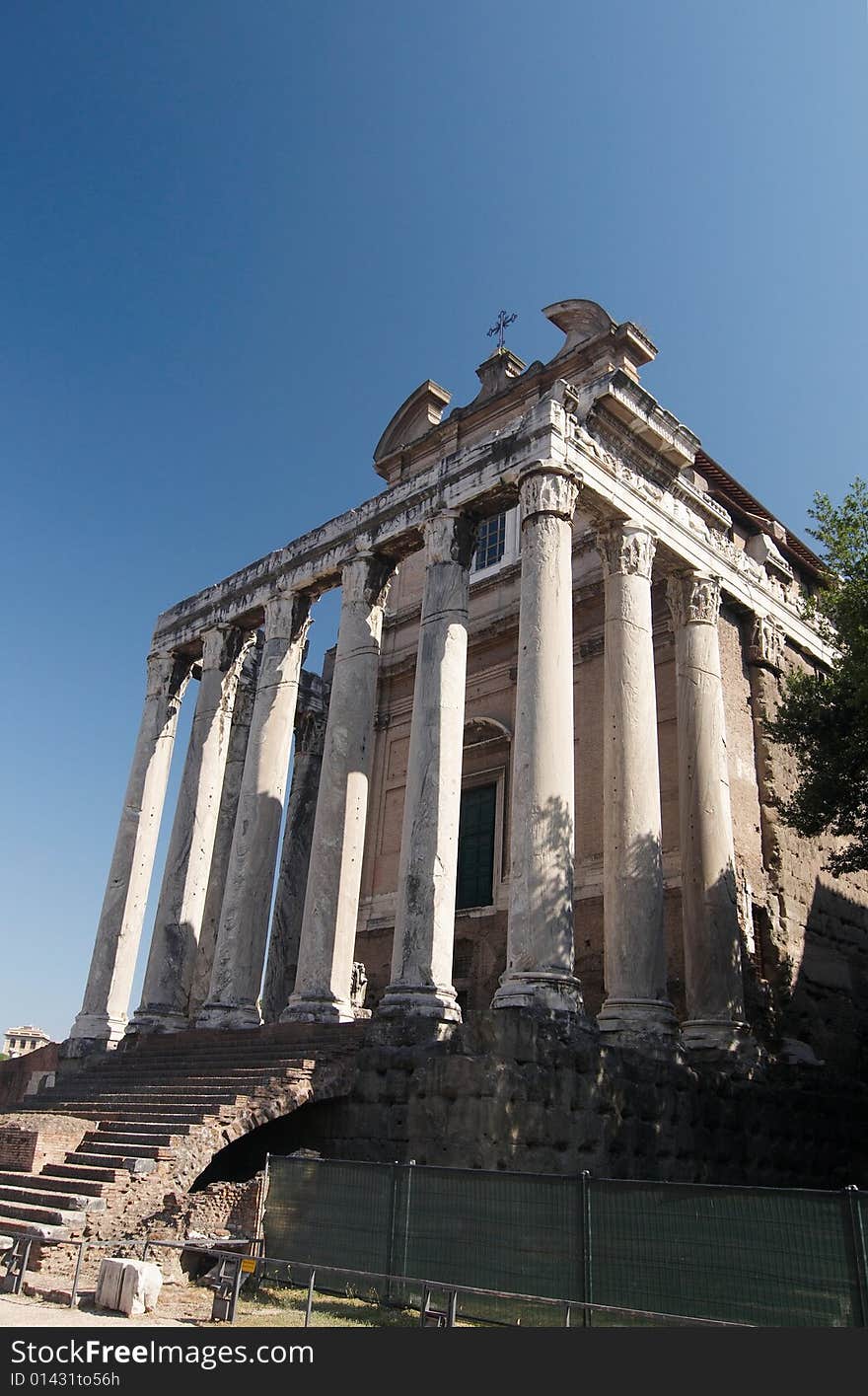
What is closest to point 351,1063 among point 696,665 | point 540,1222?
point 540,1222

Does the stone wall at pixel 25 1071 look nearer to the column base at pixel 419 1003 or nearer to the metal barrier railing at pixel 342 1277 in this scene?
the column base at pixel 419 1003

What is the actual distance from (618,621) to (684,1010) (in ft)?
21.9

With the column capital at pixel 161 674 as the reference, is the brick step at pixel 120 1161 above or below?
below

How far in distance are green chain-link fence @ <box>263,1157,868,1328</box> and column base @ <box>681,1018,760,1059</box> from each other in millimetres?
7573

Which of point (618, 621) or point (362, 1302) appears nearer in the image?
point (362, 1302)

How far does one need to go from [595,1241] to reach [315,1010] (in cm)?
857

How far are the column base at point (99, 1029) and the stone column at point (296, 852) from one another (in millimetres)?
3113

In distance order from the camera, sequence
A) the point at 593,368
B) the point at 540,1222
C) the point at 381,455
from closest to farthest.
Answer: the point at 540,1222, the point at 593,368, the point at 381,455

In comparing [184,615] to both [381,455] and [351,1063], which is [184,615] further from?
[351,1063]

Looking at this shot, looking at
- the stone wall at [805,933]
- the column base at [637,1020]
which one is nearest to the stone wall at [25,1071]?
the column base at [637,1020]

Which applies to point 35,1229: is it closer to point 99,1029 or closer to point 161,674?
point 99,1029

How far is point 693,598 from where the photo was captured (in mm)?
19438

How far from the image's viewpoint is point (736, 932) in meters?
17.0

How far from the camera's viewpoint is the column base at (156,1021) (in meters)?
19.8
